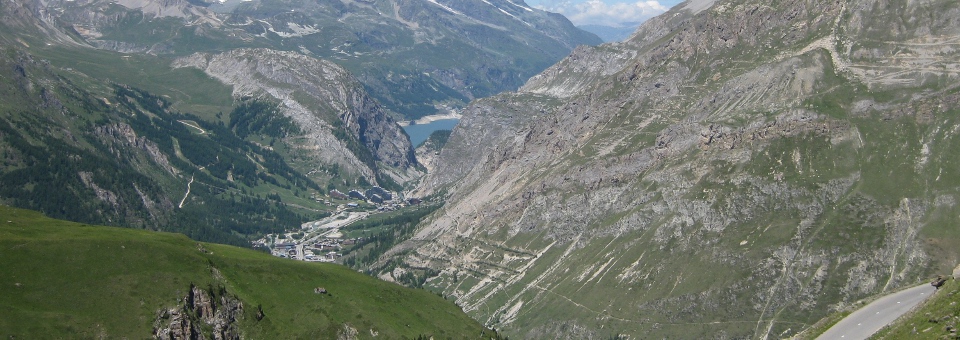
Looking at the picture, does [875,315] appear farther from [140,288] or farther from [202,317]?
[140,288]

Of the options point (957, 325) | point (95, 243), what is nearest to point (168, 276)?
point (95, 243)

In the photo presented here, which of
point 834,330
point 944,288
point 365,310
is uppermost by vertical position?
point 944,288

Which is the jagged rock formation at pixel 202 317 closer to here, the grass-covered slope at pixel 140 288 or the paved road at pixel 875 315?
the grass-covered slope at pixel 140 288

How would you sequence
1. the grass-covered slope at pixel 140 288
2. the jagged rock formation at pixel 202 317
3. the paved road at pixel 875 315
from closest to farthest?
the paved road at pixel 875 315 → the grass-covered slope at pixel 140 288 → the jagged rock formation at pixel 202 317

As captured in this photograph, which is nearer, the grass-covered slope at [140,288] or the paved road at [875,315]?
the paved road at [875,315]

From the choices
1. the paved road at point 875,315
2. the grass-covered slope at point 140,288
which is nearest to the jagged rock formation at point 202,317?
the grass-covered slope at point 140,288

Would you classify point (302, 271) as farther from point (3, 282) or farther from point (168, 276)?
point (3, 282)

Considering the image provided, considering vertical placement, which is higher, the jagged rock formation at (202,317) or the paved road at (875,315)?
the paved road at (875,315)
